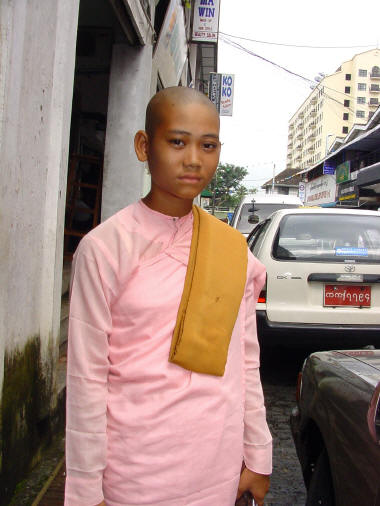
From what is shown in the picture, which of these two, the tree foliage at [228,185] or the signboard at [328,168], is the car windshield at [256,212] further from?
the tree foliage at [228,185]

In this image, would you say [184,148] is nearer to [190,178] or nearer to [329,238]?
[190,178]

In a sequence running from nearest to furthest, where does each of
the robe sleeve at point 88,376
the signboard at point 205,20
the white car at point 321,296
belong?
the robe sleeve at point 88,376 → the white car at point 321,296 → the signboard at point 205,20

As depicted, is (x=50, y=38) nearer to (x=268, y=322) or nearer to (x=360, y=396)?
(x=360, y=396)

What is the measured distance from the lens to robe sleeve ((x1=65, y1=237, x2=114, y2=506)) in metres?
1.14

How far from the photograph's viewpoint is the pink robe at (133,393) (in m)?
1.16

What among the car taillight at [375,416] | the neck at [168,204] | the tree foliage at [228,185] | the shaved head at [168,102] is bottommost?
the car taillight at [375,416]

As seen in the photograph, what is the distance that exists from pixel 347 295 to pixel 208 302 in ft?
11.4

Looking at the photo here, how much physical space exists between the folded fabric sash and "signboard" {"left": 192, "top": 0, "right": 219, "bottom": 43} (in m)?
12.8

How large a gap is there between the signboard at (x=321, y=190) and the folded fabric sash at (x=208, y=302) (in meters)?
38.0

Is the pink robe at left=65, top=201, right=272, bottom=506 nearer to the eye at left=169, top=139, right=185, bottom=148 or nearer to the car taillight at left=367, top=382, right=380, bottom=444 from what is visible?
the eye at left=169, top=139, right=185, bottom=148

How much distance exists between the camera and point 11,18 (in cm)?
228

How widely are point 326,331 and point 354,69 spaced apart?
83.5 metres

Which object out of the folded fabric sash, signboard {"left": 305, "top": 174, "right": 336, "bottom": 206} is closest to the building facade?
the folded fabric sash

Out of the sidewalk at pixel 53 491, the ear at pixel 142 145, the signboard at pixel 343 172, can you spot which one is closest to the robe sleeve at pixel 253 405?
the ear at pixel 142 145
